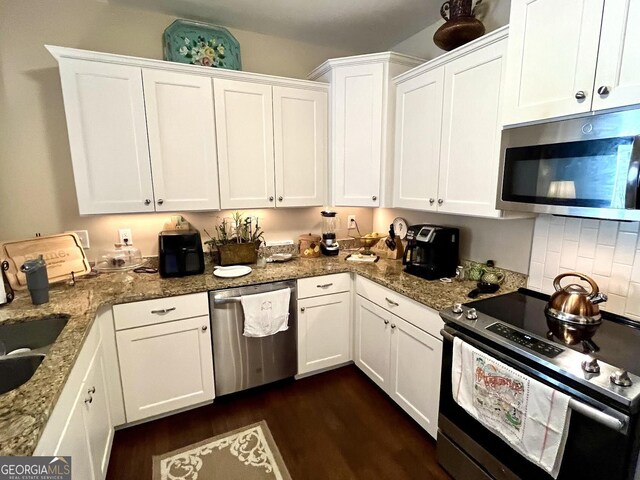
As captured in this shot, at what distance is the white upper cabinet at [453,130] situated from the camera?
5.24 feet

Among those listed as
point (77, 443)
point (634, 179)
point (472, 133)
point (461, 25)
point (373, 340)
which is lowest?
point (373, 340)

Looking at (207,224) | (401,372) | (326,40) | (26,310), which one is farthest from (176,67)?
(401,372)

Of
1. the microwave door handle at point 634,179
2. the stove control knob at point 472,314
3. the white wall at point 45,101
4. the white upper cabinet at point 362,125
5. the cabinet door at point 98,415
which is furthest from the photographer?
the white upper cabinet at point 362,125

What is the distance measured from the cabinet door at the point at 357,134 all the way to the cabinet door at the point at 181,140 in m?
0.90

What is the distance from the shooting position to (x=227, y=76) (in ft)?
6.89

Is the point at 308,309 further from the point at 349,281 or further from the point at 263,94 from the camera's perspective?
the point at 263,94

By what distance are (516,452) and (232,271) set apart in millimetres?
1718

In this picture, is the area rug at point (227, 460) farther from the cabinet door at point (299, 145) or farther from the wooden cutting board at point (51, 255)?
the cabinet door at point (299, 145)

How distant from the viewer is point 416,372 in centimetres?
180

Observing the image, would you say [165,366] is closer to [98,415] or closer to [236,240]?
[98,415]

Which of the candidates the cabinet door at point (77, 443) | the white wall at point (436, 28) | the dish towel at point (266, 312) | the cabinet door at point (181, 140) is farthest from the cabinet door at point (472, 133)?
the cabinet door at point (77, 443)

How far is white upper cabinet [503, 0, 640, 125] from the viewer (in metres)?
1.07

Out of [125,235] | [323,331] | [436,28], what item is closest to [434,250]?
[323,331]

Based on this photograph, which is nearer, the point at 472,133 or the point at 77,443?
the point at 77,443
